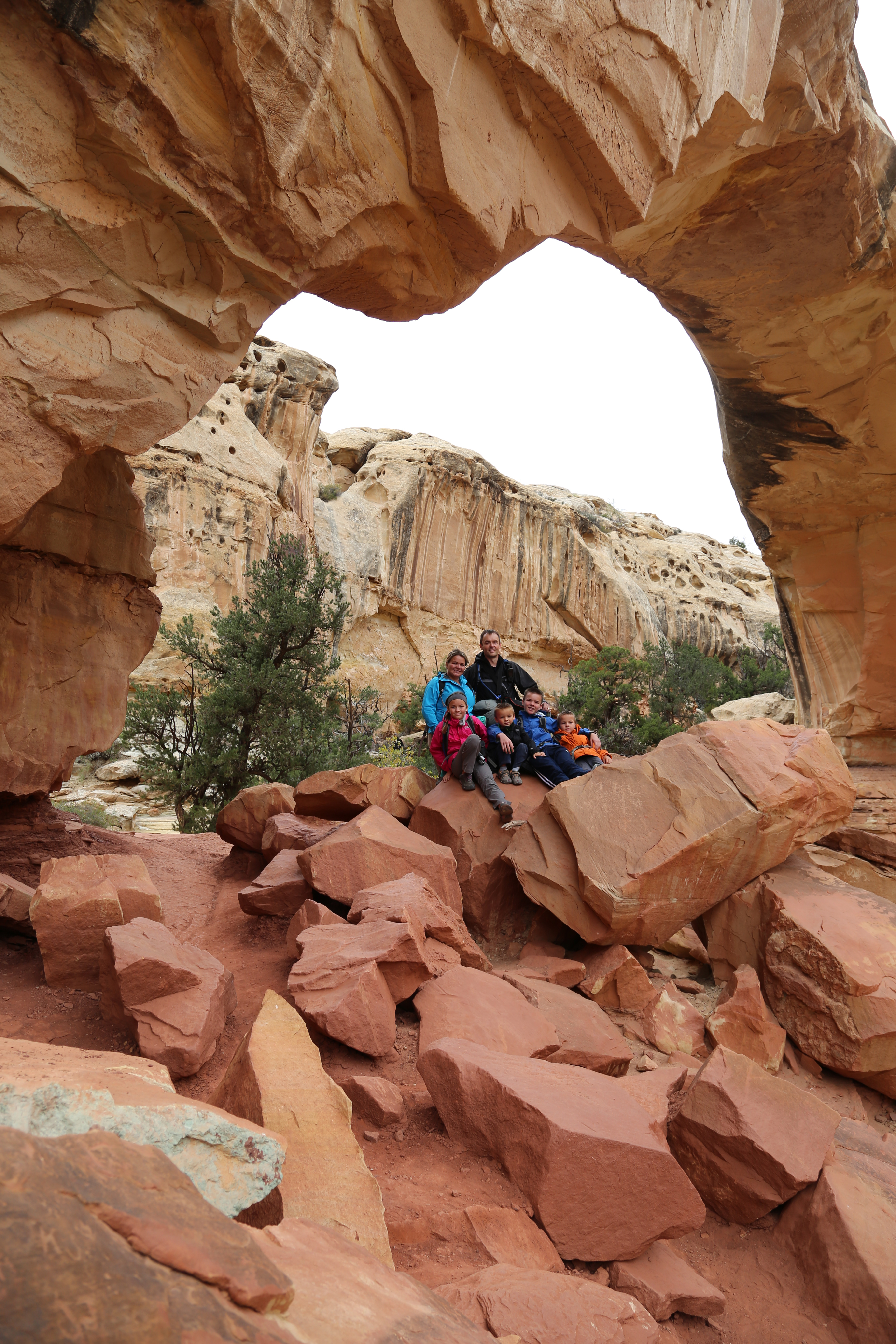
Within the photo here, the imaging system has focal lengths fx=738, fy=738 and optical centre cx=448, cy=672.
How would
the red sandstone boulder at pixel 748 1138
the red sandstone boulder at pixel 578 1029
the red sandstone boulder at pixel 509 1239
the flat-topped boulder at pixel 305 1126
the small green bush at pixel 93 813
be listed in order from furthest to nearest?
the small green bush at pixel 93 813 → the red sandstone boulder at pixel 578 1029 → the red sandstone boulder at pixel 748 1138 → the red sandstone boulder at pixel 509 1239 → the flat-topped boulder at pixel 305 1126

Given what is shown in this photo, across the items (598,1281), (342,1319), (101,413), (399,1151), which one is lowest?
(598,1281)

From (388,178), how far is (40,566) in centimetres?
327

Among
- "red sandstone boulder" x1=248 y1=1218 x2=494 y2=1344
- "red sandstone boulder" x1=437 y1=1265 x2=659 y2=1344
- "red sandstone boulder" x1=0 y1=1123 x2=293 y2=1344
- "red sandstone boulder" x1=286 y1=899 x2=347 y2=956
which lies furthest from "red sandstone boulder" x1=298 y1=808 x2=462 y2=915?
"red sandstone boulder" x1=0 y1=1123 x2=293 y2=1344

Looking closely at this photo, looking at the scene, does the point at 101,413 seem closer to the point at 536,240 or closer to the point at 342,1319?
the point at 536,240

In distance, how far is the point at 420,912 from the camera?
149 inches

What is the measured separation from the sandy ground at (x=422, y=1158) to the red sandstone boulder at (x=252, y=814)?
4.31 ft

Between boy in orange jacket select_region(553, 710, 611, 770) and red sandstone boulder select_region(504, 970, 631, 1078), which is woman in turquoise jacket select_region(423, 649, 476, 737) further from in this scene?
red sandstone boulder select_region(504, 970, 631, 1078)

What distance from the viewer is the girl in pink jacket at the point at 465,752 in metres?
5.56

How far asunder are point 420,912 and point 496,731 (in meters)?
2.36

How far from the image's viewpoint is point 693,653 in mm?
21938

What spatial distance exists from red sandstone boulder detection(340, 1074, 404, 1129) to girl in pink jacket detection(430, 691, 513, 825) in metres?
2.79

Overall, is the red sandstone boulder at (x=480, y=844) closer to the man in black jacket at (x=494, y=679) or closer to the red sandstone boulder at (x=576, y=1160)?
the man in black jacket at (x=494, y=679)

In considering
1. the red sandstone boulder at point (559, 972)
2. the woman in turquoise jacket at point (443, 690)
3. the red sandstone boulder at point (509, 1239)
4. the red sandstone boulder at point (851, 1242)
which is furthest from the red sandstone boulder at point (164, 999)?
the woman in turquoise jacket at point (443, 690)

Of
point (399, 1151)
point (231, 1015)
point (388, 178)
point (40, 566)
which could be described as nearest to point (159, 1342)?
point (399, 1151)
